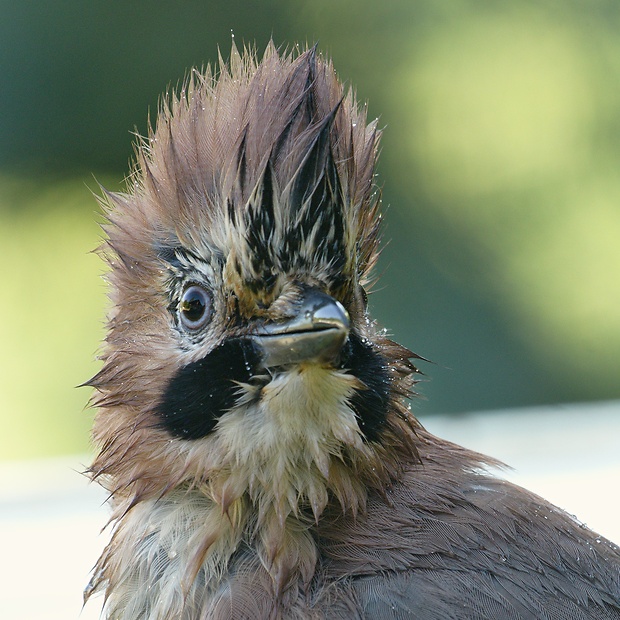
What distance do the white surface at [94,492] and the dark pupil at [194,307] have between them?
92.5 inches

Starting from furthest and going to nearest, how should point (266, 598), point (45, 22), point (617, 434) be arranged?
point (45, 22) → point (617, 434) → point (266, 598)

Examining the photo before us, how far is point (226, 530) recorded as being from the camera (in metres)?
2.38

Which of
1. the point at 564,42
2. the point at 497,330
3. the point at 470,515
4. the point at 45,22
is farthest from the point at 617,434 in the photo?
the point at 45,22

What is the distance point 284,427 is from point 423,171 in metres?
5.86

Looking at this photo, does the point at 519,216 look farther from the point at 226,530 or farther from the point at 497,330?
the point at 226,530

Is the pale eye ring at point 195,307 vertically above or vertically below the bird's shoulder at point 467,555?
above

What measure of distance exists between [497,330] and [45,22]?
4343 millimetres

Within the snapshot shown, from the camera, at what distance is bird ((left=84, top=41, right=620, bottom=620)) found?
2232 mm

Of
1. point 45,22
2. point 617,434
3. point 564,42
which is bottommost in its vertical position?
point 617,434

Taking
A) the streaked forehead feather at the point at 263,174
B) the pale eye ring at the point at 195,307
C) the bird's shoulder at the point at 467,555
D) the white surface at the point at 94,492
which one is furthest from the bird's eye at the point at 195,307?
the white surface at the point at 94,492

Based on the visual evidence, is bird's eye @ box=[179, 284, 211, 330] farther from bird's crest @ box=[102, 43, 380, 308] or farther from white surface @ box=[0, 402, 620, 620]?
white surface @ box=[0, 402, 620, 620]

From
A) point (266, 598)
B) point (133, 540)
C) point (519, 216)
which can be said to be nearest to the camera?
point (266, 598)

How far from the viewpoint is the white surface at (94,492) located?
5.10m

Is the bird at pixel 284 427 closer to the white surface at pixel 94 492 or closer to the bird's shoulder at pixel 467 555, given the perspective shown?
the bird's shoulder at pixel 467 555
